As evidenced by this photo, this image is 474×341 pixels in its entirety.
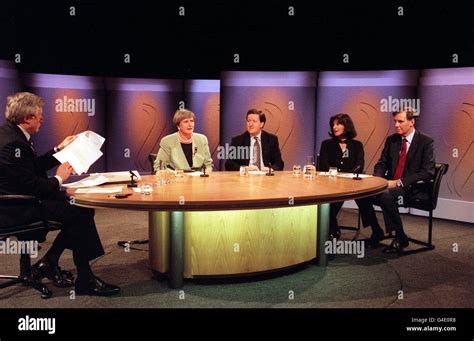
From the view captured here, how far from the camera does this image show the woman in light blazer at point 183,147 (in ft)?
14.8

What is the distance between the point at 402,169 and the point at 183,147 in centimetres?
219

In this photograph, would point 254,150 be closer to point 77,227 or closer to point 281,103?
point 281,103

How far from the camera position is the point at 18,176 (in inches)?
121

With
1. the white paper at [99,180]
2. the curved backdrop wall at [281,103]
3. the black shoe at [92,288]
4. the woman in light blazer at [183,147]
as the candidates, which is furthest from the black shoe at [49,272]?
the curved backdrop wall at [281,103]

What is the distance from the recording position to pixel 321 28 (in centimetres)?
643

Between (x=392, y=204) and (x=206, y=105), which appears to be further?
(x=206, y=105)

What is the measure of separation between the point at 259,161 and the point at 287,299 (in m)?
1.94

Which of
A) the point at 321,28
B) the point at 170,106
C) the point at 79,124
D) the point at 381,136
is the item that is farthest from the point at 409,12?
the point at 79,124

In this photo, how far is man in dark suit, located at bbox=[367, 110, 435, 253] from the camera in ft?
14.8

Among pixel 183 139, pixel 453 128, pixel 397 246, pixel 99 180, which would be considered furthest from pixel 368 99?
pixel 99 180

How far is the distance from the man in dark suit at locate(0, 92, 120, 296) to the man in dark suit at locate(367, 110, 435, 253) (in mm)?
2630

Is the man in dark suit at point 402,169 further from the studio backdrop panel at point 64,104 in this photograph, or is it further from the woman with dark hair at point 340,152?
the studio backdrop panel at point 64,104

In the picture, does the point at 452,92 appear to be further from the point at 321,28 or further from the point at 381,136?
the point at 321,28
